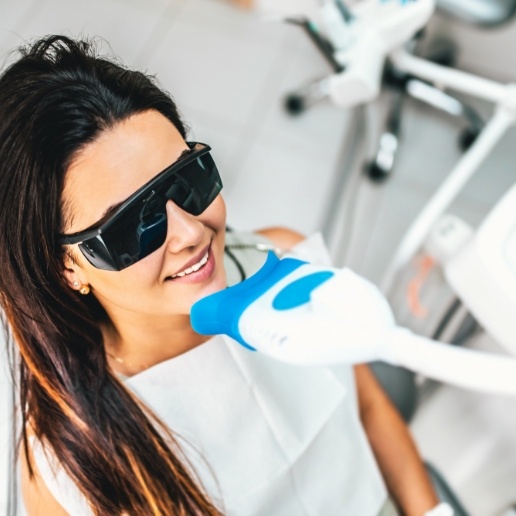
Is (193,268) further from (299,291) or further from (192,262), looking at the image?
(299,291)

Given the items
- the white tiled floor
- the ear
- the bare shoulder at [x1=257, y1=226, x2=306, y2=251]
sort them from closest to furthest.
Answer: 1. the ear
2. the bare shoulder at [x1=257, y1=226, x2=306, y2=251]
3. the white tiled floor

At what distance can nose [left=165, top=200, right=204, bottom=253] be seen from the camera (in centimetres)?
48

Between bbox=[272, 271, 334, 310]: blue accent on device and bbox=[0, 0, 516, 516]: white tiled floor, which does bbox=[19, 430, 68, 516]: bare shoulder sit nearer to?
bbox=[272, 271, 334, 310]: blue accent on device

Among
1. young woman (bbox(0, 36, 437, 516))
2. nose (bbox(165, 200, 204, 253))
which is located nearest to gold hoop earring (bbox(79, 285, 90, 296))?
young woman (bbox(0, 36, 437, 516))

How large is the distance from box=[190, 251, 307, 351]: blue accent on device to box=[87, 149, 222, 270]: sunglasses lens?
0.20 ft

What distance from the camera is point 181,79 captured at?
1.31 metres

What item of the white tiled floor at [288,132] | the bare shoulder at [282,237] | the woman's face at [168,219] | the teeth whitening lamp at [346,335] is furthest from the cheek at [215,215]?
the white tiled floor at [288,132]

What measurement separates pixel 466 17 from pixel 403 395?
81 centimetres

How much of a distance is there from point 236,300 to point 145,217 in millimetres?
89

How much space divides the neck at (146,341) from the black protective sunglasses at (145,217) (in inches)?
8.2

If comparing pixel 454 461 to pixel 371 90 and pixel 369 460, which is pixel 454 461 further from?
pixel 371 90

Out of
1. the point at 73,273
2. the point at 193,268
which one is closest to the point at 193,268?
the point at 193,268

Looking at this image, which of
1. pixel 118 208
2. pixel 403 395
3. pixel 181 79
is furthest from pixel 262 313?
pixel 181 79

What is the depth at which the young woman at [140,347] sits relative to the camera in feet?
1.47
